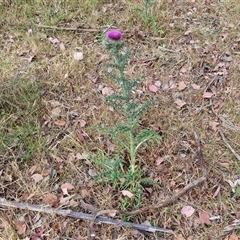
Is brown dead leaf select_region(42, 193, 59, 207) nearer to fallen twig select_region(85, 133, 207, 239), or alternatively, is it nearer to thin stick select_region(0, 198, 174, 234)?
thin stick select_region(0, 198, 174, 234)

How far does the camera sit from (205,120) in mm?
2506

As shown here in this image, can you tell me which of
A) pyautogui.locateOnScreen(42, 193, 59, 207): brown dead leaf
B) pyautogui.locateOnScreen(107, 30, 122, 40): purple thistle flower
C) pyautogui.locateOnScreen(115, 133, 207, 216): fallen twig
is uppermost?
pyautogui.locateOnScreen(107, 30, 122, 40): purple thistle flower

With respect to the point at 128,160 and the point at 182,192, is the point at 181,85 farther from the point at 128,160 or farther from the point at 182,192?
the point at 182,192

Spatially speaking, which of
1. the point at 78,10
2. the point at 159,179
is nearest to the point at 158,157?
the point at 159,179

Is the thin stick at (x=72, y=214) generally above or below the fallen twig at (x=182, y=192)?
below

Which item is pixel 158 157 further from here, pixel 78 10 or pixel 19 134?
pixel 78 10

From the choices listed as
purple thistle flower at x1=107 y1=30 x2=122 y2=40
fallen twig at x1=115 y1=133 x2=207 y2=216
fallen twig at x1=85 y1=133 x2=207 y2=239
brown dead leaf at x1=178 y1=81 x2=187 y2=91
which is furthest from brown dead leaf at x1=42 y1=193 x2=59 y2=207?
brown dead leaf at x1=178 y1=81 x2=187 y2=91

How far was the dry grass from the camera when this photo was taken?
2109mm

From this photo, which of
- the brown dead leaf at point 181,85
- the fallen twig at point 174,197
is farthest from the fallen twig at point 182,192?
the brown dead leaf at point 181,85

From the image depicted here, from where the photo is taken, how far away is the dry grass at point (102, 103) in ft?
6.92

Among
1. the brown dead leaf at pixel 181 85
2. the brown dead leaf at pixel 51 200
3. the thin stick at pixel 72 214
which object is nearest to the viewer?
the thin stick at pixel 72 214

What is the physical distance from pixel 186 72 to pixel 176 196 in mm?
1095

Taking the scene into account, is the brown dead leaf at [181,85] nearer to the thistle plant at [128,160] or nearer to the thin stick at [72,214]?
the thistle plant at [128,160]

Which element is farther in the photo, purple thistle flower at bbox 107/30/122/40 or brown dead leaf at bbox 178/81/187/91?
brown dead leaf at bbox 178/81/187/91
